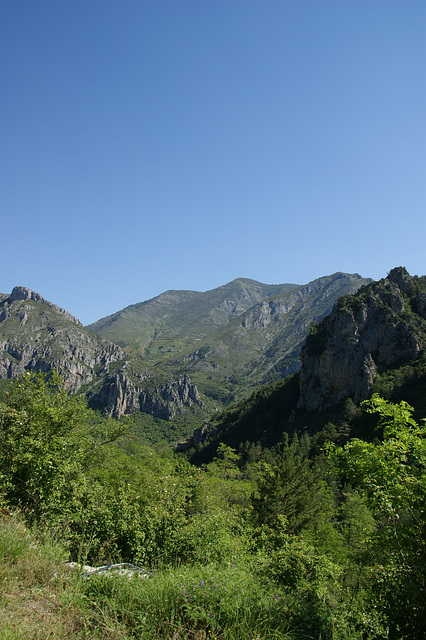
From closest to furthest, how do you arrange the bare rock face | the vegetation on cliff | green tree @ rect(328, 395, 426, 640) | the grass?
1. the grass
2. the vegetation on cliff
3. green tree @ rect(328, 395, 426, 640)
4. the bare rock face

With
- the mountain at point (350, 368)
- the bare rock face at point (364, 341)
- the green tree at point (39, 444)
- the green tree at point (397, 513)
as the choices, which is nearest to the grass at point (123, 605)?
the green tree at point (397, 513)

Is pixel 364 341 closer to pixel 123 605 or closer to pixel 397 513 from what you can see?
pixel 397 513

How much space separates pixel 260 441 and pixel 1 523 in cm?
9605

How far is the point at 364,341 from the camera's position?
9662 centimetres

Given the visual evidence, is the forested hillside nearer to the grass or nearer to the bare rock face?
the grass

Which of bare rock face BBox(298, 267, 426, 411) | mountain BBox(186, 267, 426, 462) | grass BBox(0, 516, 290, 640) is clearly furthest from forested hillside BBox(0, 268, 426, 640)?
bare rock face BBox(298, 267, 426, 411)

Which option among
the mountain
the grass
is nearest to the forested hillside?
the grass

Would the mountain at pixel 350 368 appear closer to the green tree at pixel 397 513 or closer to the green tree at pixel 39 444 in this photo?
the green tree at pixel 39 444

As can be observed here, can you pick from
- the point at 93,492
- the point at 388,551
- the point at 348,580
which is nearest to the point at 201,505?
the point at 93,492

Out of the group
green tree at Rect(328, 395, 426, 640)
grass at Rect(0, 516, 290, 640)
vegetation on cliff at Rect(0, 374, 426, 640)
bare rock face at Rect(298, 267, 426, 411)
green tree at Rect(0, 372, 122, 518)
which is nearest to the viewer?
grass at Rect(0, 516, 290, 640)

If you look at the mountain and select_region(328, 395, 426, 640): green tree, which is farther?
the mountain

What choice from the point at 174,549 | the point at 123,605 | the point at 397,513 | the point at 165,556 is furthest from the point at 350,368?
the point at 123,605

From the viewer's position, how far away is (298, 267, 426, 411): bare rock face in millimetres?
89062

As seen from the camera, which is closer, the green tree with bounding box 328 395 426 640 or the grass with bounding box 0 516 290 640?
the grass with bounding box 0 516 290 640
